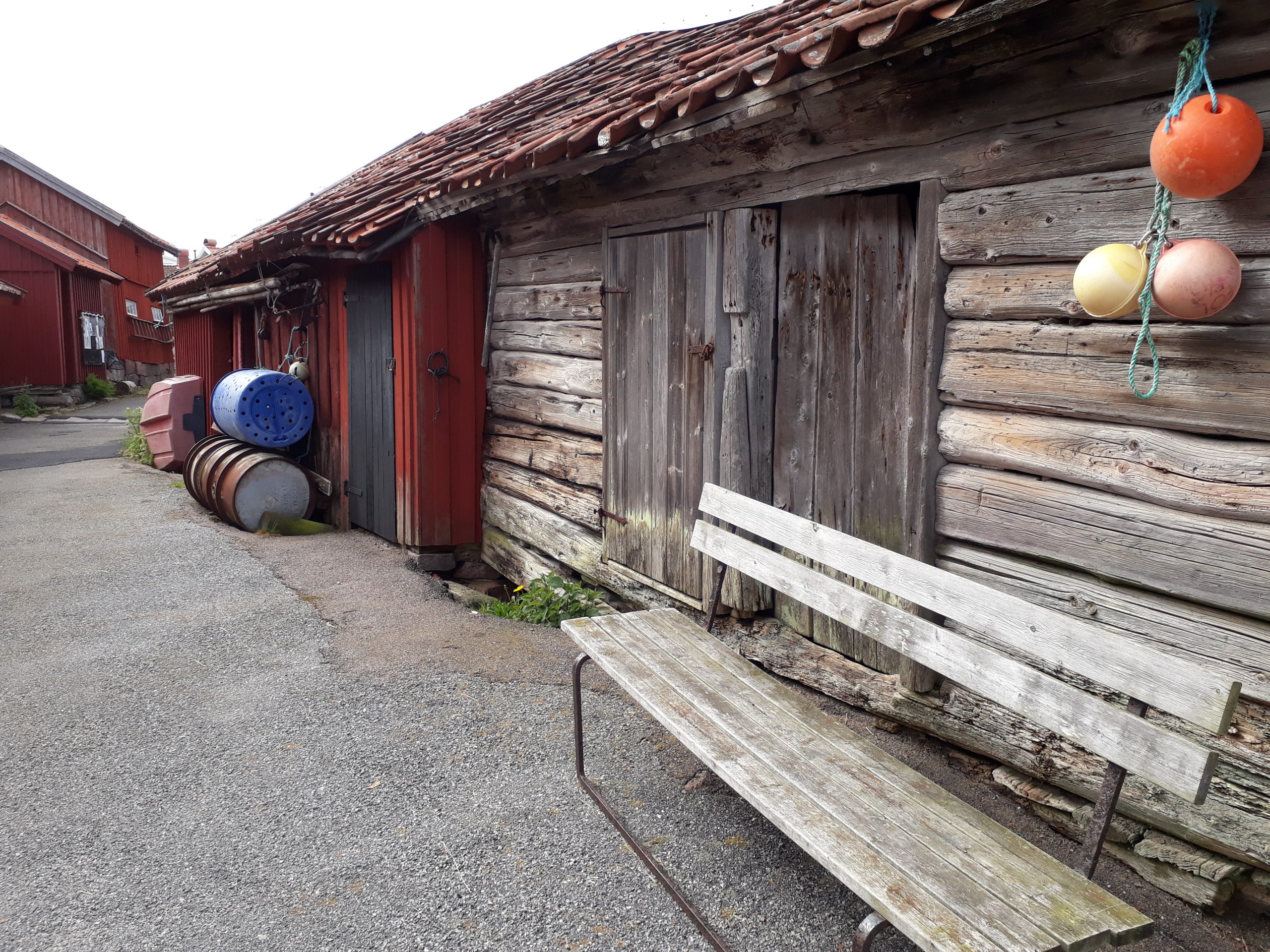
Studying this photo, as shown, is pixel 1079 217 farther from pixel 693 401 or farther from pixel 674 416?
pixel 674 416

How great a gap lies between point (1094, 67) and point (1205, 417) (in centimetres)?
104

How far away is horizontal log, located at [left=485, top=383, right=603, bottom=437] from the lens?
5.42 meters

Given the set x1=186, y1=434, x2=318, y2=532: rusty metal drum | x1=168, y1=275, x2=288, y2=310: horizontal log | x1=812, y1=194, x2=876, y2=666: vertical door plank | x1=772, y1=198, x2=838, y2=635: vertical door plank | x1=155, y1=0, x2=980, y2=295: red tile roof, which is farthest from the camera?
x1=168, y1=275, x2=288, y2=310: horizontal log

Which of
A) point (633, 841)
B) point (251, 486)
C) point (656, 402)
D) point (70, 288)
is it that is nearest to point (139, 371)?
point (70, 288)

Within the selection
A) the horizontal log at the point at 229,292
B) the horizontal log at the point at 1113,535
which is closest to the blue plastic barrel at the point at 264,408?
the horizontal log at the point at 229,292

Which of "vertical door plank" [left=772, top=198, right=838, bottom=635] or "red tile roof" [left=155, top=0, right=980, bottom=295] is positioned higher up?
"red tile roof" [left=155, top=0, right=980, bottom=295]

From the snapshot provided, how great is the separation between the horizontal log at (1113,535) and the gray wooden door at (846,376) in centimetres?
23

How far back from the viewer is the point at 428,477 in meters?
6.63

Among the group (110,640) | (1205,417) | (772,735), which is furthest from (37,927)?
(1205,417)

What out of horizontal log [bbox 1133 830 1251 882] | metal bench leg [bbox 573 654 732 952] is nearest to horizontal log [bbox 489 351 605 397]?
metal bench leg [bbox 573 654 732 952]

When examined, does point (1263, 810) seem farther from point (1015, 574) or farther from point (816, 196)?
point (816, 196)

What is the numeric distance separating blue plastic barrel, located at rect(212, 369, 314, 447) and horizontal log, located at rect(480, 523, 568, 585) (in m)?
2.58

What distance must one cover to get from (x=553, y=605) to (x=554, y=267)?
212 centimetres

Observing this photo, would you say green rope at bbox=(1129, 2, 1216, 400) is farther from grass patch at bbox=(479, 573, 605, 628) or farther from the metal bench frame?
grass patch at bbox=(479, 573, 605, 628)
